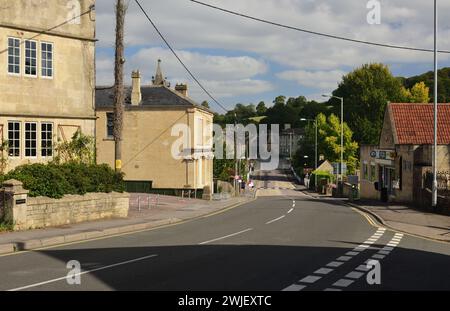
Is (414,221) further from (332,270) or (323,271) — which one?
(323,271)

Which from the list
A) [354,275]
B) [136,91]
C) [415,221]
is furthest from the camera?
[136,91]

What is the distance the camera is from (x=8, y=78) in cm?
2270

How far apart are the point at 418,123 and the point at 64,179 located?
23.8m

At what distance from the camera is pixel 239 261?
1269 centimetres

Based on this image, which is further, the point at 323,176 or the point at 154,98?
the point at 323,176

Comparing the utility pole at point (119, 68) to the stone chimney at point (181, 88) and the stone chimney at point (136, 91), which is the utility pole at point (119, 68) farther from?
the stone chimney at point (181, 88)

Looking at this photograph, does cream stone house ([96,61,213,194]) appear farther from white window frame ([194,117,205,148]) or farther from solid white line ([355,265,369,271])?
solid white line ([355,265,369,271])

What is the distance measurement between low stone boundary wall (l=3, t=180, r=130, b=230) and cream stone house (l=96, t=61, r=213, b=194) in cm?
1998

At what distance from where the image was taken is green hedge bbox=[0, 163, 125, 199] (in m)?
18.5

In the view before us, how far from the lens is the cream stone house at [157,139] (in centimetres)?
4306

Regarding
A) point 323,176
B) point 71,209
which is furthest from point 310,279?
point 323,176

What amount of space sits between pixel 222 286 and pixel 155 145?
113 ft
